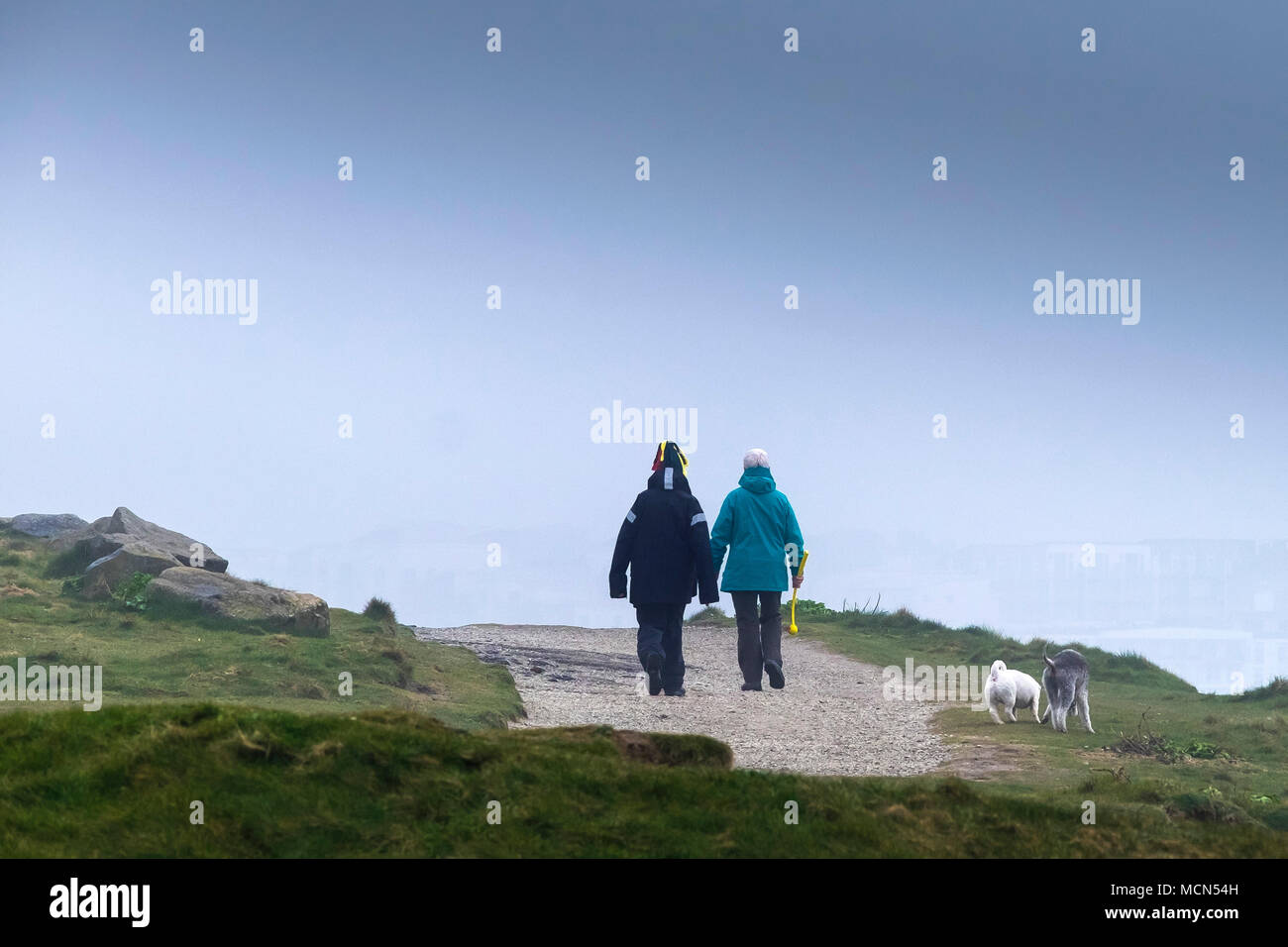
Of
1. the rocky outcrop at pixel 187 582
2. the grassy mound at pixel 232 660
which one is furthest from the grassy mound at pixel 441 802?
the rocky outcrop at pixel 187 582

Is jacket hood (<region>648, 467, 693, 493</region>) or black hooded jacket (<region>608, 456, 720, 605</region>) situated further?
jacket hood (<region>648, 467, 693, 493</region>)

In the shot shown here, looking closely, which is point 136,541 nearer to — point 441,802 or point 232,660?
point 232,660

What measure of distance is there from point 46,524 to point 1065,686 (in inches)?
1087

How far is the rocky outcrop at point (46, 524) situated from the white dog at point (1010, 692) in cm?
2416

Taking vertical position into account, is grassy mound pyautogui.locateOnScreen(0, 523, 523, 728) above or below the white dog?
above

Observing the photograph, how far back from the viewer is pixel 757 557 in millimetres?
19953

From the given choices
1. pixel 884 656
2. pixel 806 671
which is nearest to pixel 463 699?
pixel 806 671

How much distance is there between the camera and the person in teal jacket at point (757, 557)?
20.0 metres

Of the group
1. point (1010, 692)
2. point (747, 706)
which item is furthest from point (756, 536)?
point (1010, 692)

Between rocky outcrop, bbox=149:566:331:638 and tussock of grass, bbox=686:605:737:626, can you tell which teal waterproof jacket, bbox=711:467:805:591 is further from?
tussock of grass, bbox=686:605:737:626

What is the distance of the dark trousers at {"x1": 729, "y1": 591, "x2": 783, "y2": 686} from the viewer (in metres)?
20.2

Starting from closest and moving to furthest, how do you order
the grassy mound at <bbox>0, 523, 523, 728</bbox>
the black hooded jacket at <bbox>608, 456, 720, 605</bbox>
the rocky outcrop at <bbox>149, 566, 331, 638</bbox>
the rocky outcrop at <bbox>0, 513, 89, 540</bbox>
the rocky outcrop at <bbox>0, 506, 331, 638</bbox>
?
the grassy mound at <bbox>0, 523, 523, 728</bbox>
the black hooded jacket at <bbox>608, 456, 720, 605</bbox>
the rocky outcrop at <bbox>149, 566, 331, 638</bbox>
the rocky outcrop at <bbox>0, 506, 331, 638</bbox>
the rocky outcrop at <bbox>0, 513, 89, 540</bbox>

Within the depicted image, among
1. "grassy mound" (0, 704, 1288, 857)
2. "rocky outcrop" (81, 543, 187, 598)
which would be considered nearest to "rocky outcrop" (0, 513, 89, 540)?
"rocky outcrop" (81, 543, 187, 598)
